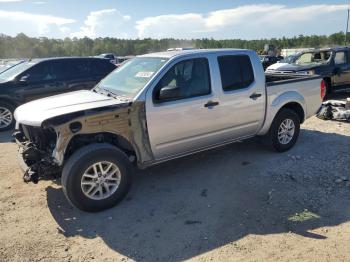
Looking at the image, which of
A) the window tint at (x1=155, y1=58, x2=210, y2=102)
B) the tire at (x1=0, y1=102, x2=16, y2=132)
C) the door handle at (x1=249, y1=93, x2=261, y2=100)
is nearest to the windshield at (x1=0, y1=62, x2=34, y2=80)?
the tire at (x1=0, y1=102, x2=16, y2=132)

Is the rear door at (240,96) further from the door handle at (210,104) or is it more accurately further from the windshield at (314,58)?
the windshield at (314,58)

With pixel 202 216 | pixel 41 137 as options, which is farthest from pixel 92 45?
pixel 202 216

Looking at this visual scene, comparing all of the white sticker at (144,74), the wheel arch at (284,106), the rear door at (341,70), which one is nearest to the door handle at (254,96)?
the wheel arch at (284,106)

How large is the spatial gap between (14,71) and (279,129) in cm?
715

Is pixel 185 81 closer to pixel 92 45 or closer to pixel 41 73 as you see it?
pixel 41 73

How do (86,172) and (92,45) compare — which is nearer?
(86,172)

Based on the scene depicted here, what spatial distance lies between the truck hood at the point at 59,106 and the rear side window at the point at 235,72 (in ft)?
5.36

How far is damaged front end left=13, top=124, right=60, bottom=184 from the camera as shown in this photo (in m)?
4.14

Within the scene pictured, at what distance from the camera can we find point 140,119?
4.40 meters

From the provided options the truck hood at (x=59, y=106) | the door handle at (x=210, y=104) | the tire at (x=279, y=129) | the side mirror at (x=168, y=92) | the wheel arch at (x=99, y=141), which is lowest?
the tire at (x=279, y=129)

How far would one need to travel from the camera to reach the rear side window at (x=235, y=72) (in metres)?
5.18

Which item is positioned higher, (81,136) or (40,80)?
(40,80)

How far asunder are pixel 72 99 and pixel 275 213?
300 centimetres

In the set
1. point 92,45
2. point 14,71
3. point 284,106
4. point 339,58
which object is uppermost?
point 92,45
